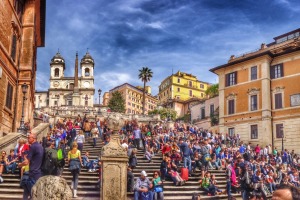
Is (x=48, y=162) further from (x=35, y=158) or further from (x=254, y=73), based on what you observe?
(x=254, y=73)

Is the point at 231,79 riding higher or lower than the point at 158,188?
higher

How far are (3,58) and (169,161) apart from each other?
1019 cm

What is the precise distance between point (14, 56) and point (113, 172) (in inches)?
513

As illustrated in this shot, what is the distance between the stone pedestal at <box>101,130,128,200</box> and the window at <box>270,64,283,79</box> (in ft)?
99.6

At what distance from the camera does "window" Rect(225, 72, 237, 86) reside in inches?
1677

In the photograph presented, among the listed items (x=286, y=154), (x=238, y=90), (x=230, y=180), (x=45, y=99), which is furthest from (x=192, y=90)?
(x=230, y=180)

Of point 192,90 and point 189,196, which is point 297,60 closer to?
point 189,196

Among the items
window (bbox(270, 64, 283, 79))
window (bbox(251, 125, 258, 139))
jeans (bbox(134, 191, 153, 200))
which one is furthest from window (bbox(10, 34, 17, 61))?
window (bbox(270, 64, 283, 79))

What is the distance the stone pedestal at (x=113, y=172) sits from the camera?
40.4 ft

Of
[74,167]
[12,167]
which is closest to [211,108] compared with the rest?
[12,167]

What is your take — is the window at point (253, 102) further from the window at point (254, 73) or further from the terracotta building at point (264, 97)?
the window at point (254, 73)

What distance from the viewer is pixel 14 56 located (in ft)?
72.8

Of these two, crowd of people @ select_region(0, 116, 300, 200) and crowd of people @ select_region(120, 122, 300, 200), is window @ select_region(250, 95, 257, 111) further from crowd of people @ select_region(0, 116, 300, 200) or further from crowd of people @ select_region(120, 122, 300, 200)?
crowd of people @ select_region(120, 122, 300, 200)

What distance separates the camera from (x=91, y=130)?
24141 millimetres
